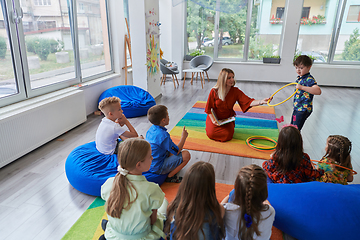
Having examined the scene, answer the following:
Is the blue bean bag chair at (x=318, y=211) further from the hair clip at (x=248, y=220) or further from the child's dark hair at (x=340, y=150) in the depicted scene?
the hair clip at (x=248, y=220)

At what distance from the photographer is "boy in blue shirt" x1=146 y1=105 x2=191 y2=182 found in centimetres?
236

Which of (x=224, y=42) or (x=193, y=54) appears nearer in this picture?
(x=193, y=54)

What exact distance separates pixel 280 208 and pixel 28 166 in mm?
2618

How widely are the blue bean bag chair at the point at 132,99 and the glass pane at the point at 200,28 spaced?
163 inches

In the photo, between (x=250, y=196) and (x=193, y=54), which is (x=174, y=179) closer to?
(x=250, y=196)

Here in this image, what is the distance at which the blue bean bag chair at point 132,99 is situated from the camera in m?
4.53

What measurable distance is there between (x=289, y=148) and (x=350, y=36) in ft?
24.2

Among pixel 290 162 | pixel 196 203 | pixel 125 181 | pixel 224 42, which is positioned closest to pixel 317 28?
pixel 224 42

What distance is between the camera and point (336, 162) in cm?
215

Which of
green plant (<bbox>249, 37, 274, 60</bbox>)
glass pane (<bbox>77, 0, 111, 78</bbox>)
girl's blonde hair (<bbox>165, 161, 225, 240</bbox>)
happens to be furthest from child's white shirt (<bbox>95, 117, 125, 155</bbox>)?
green plant (<bbox>249, 37, 274, 60</bbox>)

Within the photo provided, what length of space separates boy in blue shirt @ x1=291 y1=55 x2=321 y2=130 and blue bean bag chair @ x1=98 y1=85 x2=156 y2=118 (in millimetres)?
2492

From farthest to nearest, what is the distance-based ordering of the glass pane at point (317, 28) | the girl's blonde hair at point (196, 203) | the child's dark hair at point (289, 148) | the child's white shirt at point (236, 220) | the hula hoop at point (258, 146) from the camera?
1. the glass pane at point (317, 28)
2. the hula hoop at point (258, 146)
3. the child's dark hair at point (289, 148)
4. the child's white shirt at point (236, 220)
5. the girl's blonde hair at point (196, 203)

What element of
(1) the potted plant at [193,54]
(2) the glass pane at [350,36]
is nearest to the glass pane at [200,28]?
(1) the potted plant at [193,54]

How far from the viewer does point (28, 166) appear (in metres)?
2.86
